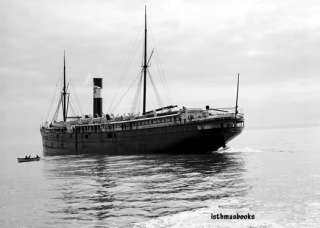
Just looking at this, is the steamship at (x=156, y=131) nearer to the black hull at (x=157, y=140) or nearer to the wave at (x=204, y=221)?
the black hull at (x=157, y=140)

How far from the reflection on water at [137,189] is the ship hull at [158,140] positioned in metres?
9.20

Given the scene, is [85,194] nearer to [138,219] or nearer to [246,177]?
[138,219]

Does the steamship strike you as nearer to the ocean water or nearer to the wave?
the ocean water

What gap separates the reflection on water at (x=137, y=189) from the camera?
23612 millimetres

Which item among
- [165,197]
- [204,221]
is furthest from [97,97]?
[204,221]

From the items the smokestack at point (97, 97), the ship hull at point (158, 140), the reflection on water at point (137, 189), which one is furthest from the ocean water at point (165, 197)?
the smokestack at point (97, 97)

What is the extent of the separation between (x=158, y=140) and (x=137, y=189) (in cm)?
2864

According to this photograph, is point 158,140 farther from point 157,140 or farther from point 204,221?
point 204,221

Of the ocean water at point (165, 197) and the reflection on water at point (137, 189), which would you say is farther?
the reflection on water at point (137, 189)

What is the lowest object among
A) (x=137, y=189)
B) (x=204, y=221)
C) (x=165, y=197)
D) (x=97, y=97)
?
(x=137, y=189)

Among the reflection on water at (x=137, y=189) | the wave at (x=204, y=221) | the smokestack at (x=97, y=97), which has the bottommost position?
the reflection on water at (x=137, y=189)

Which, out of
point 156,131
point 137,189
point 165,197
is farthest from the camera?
point 156,131

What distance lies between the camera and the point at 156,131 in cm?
5941

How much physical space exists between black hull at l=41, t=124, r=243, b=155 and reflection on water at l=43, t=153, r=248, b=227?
9215 millimetres
